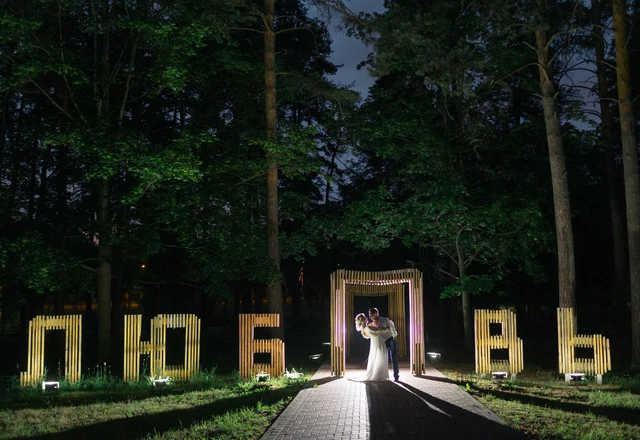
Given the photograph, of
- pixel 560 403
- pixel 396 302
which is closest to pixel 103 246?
pixel 396 302

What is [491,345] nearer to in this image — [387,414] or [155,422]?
[387,414]

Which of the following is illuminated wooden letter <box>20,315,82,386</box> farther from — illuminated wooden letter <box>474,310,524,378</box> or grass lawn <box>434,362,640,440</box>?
illuminated wooden letter <box>474,310,524,378</box>

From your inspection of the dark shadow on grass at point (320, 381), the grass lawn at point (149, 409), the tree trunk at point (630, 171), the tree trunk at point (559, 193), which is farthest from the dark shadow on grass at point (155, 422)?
the tree trunk at point (630, 171)

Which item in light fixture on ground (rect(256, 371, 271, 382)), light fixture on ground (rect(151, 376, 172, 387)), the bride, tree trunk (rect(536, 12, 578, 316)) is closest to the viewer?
light fixture on ground (rect(151, 376, 172, 387))

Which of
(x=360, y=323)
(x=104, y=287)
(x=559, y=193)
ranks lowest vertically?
(x=360, y=323)

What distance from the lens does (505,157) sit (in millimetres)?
25641

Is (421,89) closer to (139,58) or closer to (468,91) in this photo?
(468,91)

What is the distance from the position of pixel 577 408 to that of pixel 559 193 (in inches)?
338

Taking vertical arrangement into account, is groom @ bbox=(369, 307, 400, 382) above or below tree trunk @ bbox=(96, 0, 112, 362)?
below

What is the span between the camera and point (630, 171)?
719 inches

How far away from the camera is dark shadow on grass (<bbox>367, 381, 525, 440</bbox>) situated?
9.17 m

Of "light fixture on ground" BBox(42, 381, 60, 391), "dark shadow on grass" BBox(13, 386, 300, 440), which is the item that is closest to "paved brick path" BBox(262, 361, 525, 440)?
"dark shadow on grass" BBox(13, 386, 300, 440)

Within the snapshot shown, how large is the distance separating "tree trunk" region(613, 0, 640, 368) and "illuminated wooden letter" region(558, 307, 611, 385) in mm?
1963

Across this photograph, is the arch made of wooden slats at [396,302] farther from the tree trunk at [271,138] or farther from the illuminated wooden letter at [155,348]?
the illuminated wooden letter at [155,348]
